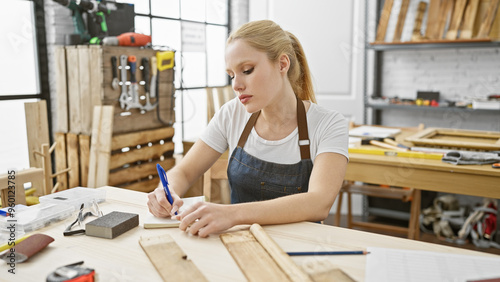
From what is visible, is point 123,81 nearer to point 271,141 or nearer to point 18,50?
point 18,50

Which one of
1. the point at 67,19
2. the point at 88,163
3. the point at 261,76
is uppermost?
the point at 67,19

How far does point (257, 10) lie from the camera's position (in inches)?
181

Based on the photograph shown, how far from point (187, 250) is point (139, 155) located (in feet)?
6.95

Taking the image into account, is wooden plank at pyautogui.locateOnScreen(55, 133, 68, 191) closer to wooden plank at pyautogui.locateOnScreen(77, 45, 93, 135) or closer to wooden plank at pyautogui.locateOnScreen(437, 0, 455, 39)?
wooden plank at pyautogui.locateOnScreen(77, 45, 93, 135)

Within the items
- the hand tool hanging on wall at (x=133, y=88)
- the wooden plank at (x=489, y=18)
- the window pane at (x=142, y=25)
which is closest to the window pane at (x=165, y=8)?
the window pane at (x=142, y=25)

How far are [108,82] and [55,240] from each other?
178cm

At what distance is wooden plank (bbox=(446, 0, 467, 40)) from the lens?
12.1 ft

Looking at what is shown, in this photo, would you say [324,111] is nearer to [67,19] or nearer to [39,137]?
[39,137]

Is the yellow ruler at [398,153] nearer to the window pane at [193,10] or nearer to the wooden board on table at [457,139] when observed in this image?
the wooden board on table at [457,139]

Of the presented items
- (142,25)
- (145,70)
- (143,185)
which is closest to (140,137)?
(143,185)

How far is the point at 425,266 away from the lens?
36.5 inches

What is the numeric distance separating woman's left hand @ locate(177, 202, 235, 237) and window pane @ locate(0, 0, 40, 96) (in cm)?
204

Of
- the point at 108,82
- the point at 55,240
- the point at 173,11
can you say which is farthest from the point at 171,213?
the point at 173,11

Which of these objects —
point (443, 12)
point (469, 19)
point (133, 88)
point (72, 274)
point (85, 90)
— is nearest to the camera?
point (72, 274)
